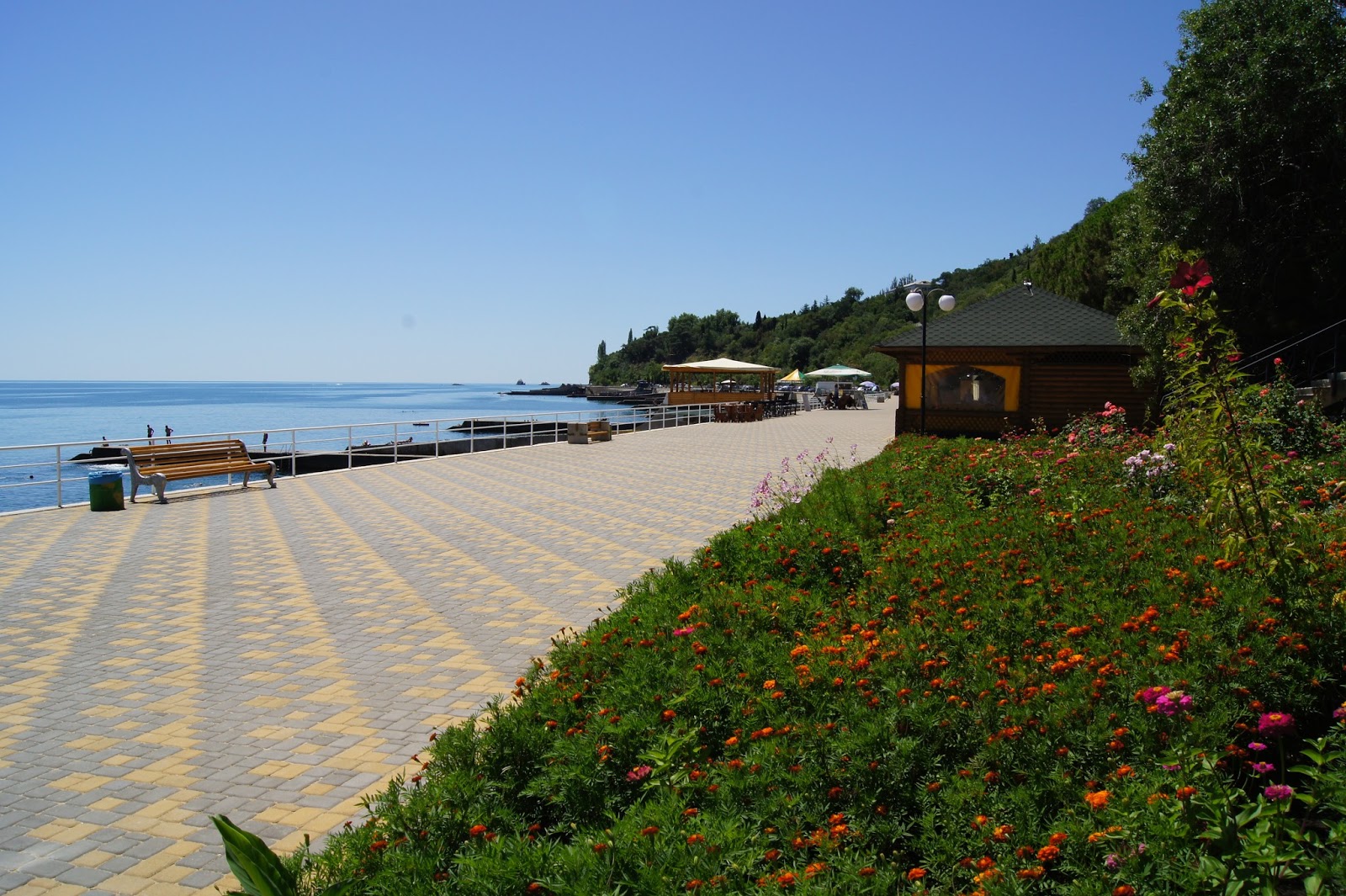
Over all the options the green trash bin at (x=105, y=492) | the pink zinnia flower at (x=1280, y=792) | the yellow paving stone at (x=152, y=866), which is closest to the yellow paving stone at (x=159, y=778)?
the yellow paving stone at (x=152, y=866)

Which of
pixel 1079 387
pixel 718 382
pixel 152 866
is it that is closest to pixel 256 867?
pixel 152 866

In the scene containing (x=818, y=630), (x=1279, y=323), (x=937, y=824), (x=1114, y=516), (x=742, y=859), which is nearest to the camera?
(x=742, y=859)

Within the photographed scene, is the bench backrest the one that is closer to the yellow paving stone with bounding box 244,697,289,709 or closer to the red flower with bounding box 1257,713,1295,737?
the yellow paving stone with bounding box 244,697,289,709

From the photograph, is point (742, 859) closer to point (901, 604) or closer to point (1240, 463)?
point (901, 604)

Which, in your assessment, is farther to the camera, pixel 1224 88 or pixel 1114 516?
pixel 1224 88

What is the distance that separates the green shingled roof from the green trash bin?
15.7m

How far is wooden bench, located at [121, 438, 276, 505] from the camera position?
11.9m

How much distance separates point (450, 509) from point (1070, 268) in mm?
26787

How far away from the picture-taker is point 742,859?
2510 mm

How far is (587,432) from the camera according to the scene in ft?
77.6

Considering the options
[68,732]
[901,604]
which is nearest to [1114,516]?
[901,604]

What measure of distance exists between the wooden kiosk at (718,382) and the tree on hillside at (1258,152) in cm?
2446

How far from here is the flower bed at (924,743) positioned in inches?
97.3

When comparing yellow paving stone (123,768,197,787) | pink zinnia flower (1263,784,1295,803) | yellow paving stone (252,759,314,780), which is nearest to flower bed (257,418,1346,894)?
pink zinnia flower (1263,784,1295,803)
